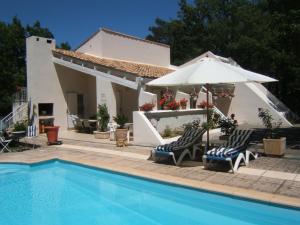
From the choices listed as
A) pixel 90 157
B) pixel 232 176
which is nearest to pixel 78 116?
pixel 90 157

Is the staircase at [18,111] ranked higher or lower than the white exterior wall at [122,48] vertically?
lower

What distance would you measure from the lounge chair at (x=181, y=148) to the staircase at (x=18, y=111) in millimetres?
14008

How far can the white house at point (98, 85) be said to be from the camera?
18797 mm

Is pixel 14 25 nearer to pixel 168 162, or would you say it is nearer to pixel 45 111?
pixel 45 111

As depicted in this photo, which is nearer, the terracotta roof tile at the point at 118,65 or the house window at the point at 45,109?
the terracotta roof tile at the point at 118,65

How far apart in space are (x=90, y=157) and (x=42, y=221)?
531 cm

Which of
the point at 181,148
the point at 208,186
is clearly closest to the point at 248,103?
the point at 181,148

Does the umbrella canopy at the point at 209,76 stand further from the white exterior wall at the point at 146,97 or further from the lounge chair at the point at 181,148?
the white exterior wall at the point at 146,97

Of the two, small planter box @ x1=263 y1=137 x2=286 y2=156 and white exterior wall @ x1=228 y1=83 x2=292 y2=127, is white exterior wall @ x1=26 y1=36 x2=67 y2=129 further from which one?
small planter box @ x1=263 y1=137 x2=286 y2=156

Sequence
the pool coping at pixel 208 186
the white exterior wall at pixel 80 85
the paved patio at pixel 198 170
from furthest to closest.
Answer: the white exterior wall at pixel 80 85 → the paved patio at pixel 198 170 → the pool coping at pixel 208 186

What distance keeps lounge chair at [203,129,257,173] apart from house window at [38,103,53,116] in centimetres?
1428

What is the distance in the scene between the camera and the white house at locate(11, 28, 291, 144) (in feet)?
61.7

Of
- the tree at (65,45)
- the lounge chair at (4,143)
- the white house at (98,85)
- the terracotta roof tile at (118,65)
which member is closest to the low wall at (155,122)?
the white house at (98,85)

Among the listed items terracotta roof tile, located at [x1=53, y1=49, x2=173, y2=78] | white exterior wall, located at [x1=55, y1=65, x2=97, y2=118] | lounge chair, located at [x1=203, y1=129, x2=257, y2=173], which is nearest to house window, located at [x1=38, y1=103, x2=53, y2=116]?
white exterior wall, located at [x1=55, y1=65, x2=97, y2=118]
